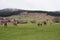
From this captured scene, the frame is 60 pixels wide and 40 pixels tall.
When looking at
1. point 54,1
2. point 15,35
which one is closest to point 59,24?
point 54,1

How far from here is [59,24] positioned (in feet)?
4.80

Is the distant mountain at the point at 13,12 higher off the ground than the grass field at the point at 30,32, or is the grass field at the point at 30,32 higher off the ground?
the distant mountain at the point at 13,12

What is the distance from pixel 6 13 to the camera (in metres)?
1.47

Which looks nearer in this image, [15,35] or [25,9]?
[15,35]

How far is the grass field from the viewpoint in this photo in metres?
1.37

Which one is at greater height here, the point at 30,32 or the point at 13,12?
the point at 13,12

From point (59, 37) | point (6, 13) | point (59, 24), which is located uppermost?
point (6, 13)

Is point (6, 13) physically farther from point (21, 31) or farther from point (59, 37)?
point (59, 37)

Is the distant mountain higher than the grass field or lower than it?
higher

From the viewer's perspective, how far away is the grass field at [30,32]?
1374 mm

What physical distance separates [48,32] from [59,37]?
123 mm

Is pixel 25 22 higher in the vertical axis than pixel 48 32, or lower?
higher

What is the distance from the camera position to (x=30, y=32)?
1410 mm

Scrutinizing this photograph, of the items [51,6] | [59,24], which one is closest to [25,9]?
[51,6]
